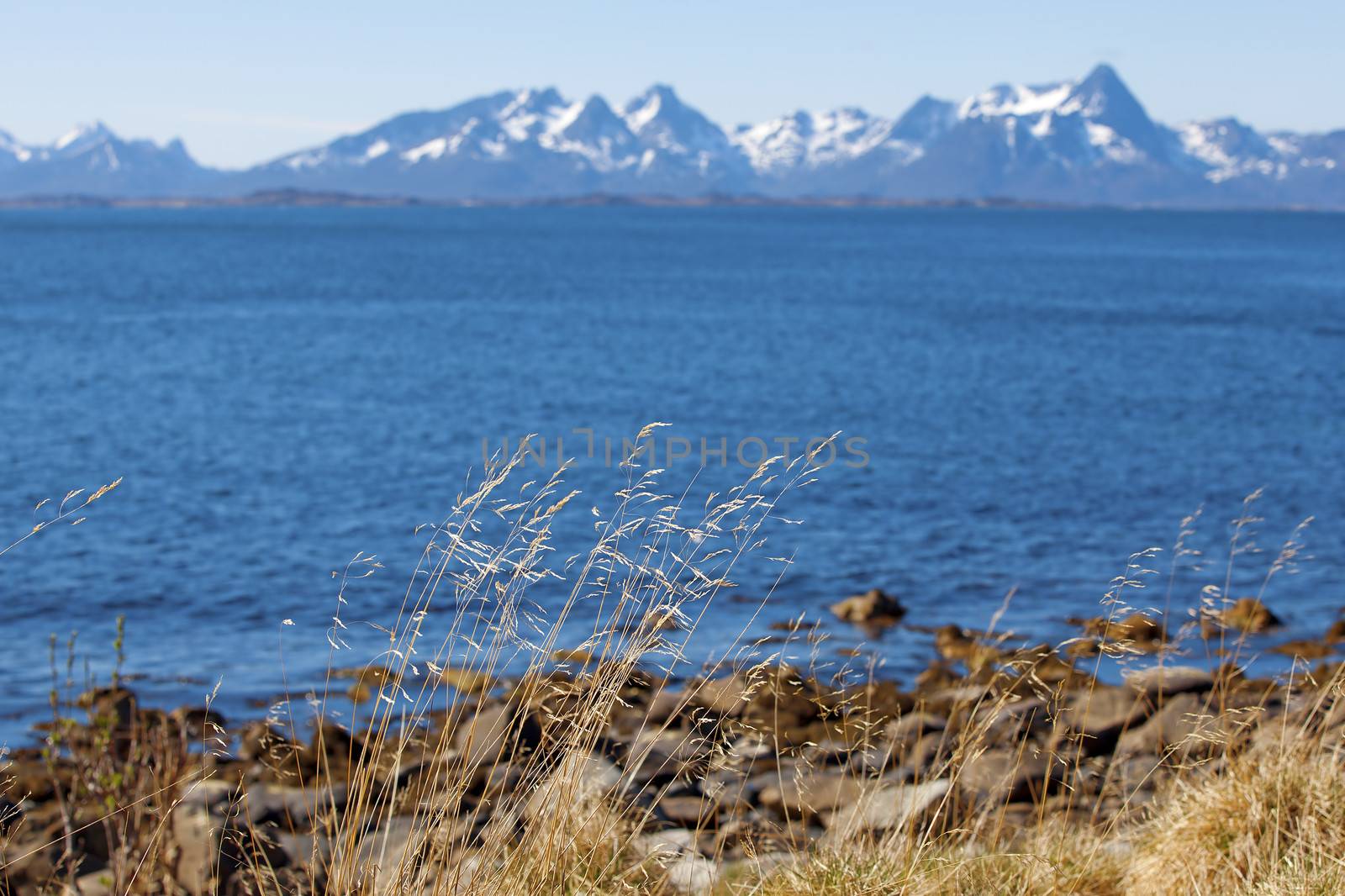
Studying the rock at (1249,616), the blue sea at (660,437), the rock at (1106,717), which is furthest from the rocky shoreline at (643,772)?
the rock at (1249,616)

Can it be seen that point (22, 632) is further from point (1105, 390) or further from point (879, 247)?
point (879, 247)

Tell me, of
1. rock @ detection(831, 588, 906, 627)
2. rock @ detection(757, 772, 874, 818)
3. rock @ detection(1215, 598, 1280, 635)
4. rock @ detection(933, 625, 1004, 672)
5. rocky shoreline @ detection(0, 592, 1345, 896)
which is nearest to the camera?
rocky shoreline @ detection(0, 592, 1345, 896)

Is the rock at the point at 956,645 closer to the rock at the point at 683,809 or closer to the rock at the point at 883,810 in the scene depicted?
the rock at the point at 683,809

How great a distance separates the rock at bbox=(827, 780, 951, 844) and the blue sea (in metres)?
1.41

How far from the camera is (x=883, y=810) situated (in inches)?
290

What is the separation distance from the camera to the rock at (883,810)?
14.4 ft

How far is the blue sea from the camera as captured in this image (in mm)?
16562

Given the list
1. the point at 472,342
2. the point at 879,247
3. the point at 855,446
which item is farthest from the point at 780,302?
the point at 879,247

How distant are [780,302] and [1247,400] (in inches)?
1400

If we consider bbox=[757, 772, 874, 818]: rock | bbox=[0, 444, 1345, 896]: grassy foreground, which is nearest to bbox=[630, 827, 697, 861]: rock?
bbox=[0, 444, 1345, 896]: grassy foreground

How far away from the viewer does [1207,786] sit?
4887 millimetres

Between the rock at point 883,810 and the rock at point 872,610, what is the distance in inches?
310

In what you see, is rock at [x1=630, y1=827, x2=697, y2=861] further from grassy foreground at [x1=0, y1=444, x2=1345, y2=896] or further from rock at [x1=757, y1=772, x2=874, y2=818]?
rock at [x1=757, y1=772, x2=874, y2=818]

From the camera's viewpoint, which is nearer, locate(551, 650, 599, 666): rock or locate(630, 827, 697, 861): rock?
locate(551, 650, 599, 666): rock
